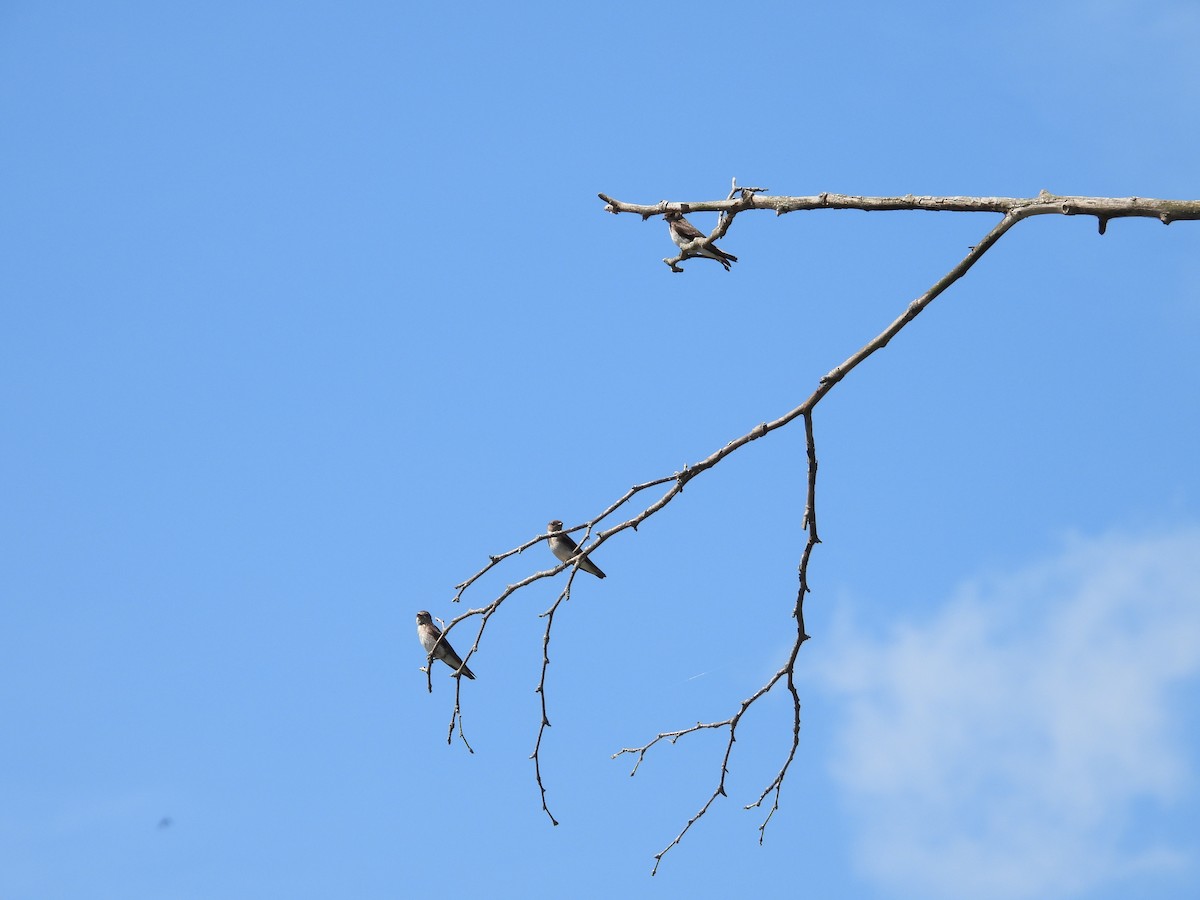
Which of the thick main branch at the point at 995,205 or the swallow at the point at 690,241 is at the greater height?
the swallow at the point at 690,241

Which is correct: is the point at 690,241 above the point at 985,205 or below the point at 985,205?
above

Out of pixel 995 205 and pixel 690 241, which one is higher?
pixel 690 241

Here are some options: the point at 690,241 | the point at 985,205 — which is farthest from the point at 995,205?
the point at 690,241

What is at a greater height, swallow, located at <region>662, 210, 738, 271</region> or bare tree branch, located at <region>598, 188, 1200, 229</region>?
swallow, located at <region>662, 210, 738, 271</region>

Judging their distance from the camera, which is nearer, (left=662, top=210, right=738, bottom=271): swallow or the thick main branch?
the thick main branch

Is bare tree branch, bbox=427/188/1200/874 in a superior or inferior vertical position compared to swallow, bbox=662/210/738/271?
inferior

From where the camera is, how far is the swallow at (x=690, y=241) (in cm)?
533

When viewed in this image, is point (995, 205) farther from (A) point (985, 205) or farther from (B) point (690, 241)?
(B) point (690, 241)

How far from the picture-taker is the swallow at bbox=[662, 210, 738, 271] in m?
5.33

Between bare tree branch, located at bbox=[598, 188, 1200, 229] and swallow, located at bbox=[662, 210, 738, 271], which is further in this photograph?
swallow, located at bbox=[662, 210, 738, 271]

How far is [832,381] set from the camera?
13.3 ft

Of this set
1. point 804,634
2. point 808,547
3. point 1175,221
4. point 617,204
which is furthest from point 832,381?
point 617,204

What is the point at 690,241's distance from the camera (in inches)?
222

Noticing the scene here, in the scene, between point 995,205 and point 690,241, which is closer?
point 995,205
